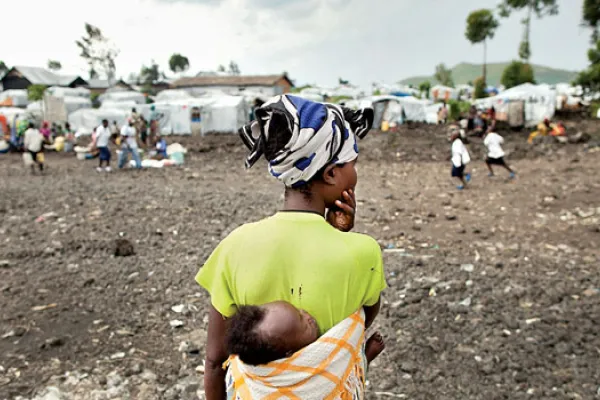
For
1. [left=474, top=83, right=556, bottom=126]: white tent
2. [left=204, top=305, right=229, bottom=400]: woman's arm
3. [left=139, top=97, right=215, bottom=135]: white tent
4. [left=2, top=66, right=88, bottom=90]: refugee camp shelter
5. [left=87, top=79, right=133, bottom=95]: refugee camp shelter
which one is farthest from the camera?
[left=87, top=79, right=133, bottom=95]: refugee camp shelter

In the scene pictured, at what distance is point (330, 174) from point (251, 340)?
0.49 meters

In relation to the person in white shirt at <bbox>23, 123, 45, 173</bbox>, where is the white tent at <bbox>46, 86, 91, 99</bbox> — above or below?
above

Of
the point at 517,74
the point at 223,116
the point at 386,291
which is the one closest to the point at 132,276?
the point at 386,291

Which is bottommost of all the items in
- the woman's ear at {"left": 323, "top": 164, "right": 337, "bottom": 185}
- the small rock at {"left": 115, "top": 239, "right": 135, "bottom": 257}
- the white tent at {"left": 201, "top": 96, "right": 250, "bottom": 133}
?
the small rock at {"left": 115, "top": 239, "right": 135, "bottom": 257}

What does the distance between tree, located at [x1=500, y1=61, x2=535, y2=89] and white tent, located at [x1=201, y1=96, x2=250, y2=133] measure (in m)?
17.4

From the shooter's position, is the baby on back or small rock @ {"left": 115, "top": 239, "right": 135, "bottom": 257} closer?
the baby on back

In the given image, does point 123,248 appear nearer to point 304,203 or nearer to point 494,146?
point 304,203

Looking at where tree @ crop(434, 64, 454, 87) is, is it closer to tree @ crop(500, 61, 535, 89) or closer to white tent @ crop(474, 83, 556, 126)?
tree @ crop(500, 61, 535, 89)

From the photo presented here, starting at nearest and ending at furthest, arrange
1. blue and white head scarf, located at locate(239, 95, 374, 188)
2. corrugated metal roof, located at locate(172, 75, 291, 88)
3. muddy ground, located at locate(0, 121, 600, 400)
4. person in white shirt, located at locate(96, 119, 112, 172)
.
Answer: blue and white head scarf, located at locate(239, 95, 374, 188), muddy ground, located at locate(0, 121, 600, 400), person in white shirt, located at locate(96, 119, 112, 172), corrugated metal roof, located at locate(172, 75, 291, 88)

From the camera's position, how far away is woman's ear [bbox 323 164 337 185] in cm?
129

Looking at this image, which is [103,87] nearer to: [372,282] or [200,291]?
[200,291]

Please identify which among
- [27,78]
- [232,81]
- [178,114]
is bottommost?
[178,114]

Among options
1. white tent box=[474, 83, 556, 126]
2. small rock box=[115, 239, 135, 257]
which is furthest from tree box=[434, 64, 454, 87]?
small rock box=[115, 239, 135, 257]

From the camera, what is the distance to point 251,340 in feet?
3.50
